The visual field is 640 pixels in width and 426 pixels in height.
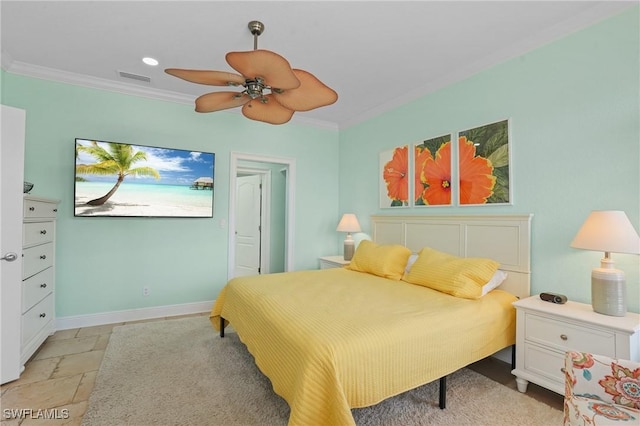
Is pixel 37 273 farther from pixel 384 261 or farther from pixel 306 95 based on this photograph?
pixel 384 261

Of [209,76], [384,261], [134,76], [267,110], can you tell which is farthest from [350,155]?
[209,76]

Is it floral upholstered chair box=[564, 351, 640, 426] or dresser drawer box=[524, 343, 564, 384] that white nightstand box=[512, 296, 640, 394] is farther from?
floral upholstered chair box=[564, 351, 640, 426]

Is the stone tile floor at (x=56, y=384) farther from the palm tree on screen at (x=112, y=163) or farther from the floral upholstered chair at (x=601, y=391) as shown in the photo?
the floral upholstered chair at (x=601, y=391)

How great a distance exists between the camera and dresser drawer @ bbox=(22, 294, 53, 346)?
2.33 metres

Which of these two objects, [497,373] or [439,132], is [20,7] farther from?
[497,373]

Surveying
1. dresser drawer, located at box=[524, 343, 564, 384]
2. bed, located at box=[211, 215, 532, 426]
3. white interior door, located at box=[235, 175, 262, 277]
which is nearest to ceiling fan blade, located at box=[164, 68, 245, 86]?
bed, located at box=[211, 215, 532, 426]

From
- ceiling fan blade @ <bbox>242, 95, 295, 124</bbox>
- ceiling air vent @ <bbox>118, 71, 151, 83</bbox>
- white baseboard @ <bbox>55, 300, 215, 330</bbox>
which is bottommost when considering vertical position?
white baseboard @ <bbox>55, 300, 215, 330</bbox>

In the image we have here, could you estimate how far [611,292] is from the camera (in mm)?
1797

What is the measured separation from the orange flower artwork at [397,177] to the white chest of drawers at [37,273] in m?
3.48

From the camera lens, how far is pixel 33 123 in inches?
118

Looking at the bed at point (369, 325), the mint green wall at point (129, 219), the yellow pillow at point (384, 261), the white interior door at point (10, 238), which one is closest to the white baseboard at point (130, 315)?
the mint green wall at point (129, 219)

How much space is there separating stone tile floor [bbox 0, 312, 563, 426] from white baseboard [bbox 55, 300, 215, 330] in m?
0.21

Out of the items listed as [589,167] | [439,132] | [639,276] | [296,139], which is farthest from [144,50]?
[639,276]

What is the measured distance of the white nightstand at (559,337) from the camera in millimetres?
1669
